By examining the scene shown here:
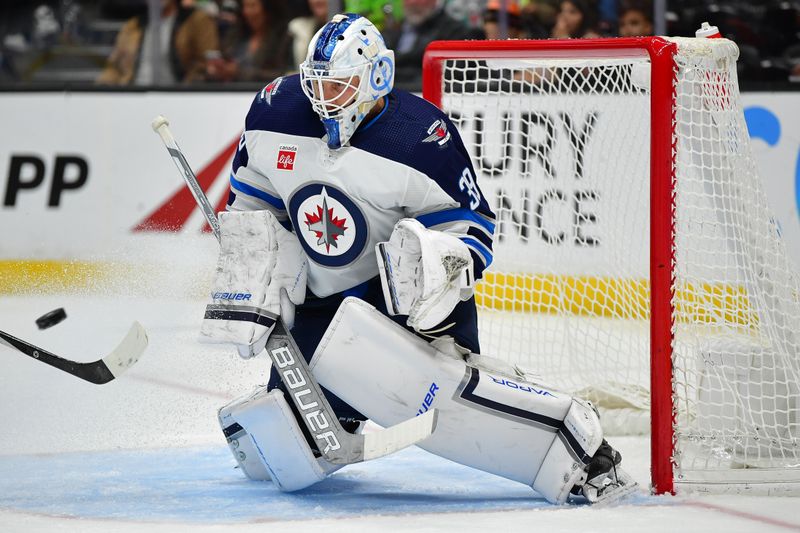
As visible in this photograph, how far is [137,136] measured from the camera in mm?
5539

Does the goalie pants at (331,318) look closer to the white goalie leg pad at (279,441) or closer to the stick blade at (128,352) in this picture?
the white goalie leg pad at (279,441)

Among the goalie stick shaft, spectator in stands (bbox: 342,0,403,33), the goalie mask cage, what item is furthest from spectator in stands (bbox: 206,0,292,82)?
the goalie stick shaft

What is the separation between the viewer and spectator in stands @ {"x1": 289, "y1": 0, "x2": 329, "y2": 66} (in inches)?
222

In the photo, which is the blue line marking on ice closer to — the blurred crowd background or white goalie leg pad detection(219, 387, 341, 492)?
white goalie leg pad detection(219, 387, 341, 492)

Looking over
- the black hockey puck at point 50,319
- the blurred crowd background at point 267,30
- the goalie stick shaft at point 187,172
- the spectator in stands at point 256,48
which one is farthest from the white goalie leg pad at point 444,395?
the spectator in stands at point 256,48

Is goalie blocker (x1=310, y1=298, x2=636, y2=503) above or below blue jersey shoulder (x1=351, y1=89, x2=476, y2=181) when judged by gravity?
below

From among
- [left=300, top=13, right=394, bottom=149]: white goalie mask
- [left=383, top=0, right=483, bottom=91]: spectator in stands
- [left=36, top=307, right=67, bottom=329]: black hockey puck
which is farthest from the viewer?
[left=383, top=0, right=483, bottom=91]: spectator in stands

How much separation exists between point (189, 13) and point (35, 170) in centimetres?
107

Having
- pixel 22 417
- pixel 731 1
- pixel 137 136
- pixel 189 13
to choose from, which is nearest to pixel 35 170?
pixel 137 136

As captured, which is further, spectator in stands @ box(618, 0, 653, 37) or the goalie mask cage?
spectator in stands @ box(618, 0, 653, 37)

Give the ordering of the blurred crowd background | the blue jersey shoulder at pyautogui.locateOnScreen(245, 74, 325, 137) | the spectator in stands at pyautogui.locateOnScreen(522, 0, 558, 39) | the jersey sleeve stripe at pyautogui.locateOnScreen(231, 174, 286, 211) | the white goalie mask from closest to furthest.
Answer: the white goalie mask → the blue jersey shoulder at pyautogui.locateOnScreen(245, 74, 325, 137) → the jersey sleeve stripe at pyautogui.locateOnScreen(231, 174, 286, 211) → the blurred crowd background → the spectator in stands at pyautogui.locateOnScreen(522, 0, 558, 39)

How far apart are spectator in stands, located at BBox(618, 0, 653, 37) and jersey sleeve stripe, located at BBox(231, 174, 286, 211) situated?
117 inches

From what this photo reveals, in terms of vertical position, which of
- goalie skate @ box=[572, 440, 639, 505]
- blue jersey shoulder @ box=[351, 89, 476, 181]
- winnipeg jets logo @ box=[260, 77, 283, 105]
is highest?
winnipeg jets logo @ box=[260, 77, 283, 105]

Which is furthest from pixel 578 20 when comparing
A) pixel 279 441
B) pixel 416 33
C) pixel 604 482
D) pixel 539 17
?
pixel 279 441
